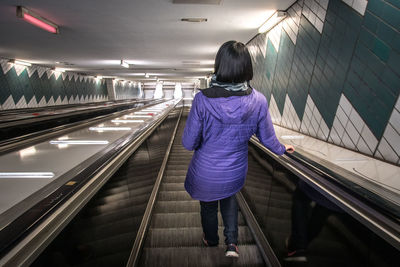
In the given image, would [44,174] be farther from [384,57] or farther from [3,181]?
[384,57]

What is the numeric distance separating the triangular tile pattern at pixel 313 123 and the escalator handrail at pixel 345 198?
1.87m

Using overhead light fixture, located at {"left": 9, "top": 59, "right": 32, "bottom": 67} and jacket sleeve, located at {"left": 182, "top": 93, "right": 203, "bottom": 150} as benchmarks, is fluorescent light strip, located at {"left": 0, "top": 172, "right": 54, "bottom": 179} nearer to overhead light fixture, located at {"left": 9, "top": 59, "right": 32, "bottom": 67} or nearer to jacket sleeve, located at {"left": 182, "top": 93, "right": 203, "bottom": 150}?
jacket sleeve, located at {"left": 182, "top": 93, "right": 203, "bottom": 150}

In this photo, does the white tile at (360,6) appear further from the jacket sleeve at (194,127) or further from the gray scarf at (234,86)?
the jacket sleeve at (194,127)

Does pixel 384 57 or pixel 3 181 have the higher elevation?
pixel 384 57

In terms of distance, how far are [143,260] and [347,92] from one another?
9.12 feet

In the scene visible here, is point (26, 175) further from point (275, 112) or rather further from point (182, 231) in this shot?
point (275, 112)

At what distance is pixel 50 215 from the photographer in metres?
0.63

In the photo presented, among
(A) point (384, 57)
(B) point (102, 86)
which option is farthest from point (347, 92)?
(B) point (102, 86)

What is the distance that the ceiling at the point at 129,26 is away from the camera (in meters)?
3.66

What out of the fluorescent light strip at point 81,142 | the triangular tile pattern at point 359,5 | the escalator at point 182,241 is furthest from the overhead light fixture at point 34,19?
the triangular tile pattern at point 359,5

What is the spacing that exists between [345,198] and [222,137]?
26.6 inches

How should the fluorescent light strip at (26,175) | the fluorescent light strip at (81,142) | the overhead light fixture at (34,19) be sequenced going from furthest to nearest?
the overhead light fixture at (34,19) < the fluorescent light strip at (81,142) < the fluorescent light strip at (26,175)

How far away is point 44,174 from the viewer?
107 cm

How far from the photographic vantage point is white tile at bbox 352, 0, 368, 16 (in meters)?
2.22
